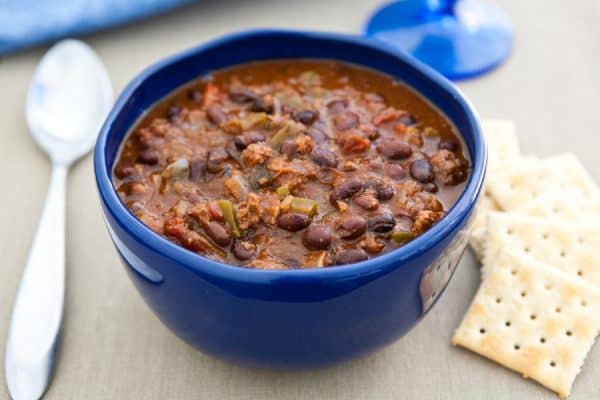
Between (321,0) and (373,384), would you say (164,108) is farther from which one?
(321,0)

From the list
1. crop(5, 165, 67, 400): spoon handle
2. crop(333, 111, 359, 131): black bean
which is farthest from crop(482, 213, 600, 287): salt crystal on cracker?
crop(5, 165, 67, 400): spoon handle

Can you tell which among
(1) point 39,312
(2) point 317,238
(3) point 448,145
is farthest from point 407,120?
(1) point 39,312

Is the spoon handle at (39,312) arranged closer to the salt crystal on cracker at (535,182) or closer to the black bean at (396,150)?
the black bean at (396,150)

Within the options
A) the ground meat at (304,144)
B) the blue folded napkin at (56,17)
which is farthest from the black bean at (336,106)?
the blue folded napkin at (56,17)

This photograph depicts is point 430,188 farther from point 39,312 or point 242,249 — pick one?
point 39,312

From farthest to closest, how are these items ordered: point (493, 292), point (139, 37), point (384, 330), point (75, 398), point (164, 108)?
point (139, 37)
point (164, 108)
point (493, 292)
point (75, 398)
point (384, 330)

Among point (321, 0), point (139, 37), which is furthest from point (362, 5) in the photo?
point (139, 37)

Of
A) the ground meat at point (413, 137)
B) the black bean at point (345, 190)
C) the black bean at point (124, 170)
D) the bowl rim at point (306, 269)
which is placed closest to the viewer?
the bowl rim at point (306, 269)
